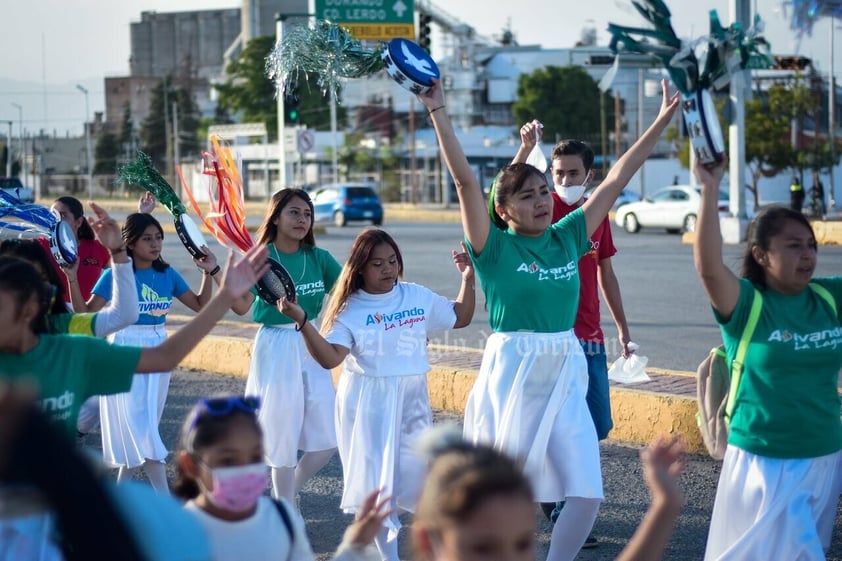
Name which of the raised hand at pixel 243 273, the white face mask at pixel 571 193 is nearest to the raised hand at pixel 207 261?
the white face mask at pixel 571 193

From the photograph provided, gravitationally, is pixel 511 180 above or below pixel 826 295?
above

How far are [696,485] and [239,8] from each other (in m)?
118

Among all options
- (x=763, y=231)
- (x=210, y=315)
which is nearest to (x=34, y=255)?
(x=210, y=315)

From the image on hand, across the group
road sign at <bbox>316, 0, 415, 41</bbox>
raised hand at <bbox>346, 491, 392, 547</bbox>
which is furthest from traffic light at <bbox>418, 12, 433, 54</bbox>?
raised hand at <bbox>346, 491, 392, 547</bbox>

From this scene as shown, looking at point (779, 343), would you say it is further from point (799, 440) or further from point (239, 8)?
point (239, 8)

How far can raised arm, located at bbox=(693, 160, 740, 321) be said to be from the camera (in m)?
4.07

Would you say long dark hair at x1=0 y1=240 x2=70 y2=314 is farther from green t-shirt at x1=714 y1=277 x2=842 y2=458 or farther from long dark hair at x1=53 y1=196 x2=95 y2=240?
green t-shirt at x1=714 y1=277 x2=842 y2=458

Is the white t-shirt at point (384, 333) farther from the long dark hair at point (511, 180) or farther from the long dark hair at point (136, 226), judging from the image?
the long dark hair at point (136, 226)

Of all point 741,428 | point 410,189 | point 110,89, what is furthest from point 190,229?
point 110,89

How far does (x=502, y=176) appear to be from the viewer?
539cm

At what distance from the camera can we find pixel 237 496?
3215 millimetres

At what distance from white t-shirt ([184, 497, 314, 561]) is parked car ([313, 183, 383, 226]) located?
35.2 m

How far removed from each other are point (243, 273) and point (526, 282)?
5.92 feet

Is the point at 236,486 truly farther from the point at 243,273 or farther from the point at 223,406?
the point at 243,273
